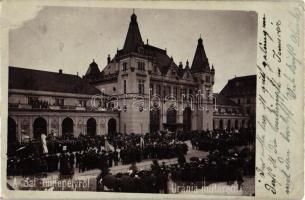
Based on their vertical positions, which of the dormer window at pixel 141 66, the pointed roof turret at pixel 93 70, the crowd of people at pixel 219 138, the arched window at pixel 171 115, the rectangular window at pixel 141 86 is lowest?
the crowd of people at pixel 219 138

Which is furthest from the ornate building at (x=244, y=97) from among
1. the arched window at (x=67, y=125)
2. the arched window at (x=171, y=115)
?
the arched window at (x=67, y=125)

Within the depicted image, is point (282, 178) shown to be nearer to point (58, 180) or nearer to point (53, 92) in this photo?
point (58, 180)

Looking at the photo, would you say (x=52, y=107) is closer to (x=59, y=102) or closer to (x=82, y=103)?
(x=59, y=102)

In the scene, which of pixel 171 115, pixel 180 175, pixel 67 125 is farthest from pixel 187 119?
pixel 67 125

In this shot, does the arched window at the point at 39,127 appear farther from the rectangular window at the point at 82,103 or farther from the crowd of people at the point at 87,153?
the rectangular window at the point at 82,103

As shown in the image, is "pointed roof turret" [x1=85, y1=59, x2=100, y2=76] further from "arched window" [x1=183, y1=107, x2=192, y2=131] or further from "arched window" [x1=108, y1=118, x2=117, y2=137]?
"arched window" [x1=183, y1=107, x2=192, y2=131]

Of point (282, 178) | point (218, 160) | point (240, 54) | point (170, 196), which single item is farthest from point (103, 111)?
point (282, 178)

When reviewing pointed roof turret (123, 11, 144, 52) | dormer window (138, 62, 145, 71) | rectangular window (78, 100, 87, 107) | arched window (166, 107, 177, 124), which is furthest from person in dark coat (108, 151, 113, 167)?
pointed roof turret (123, 11, 144, 52)
